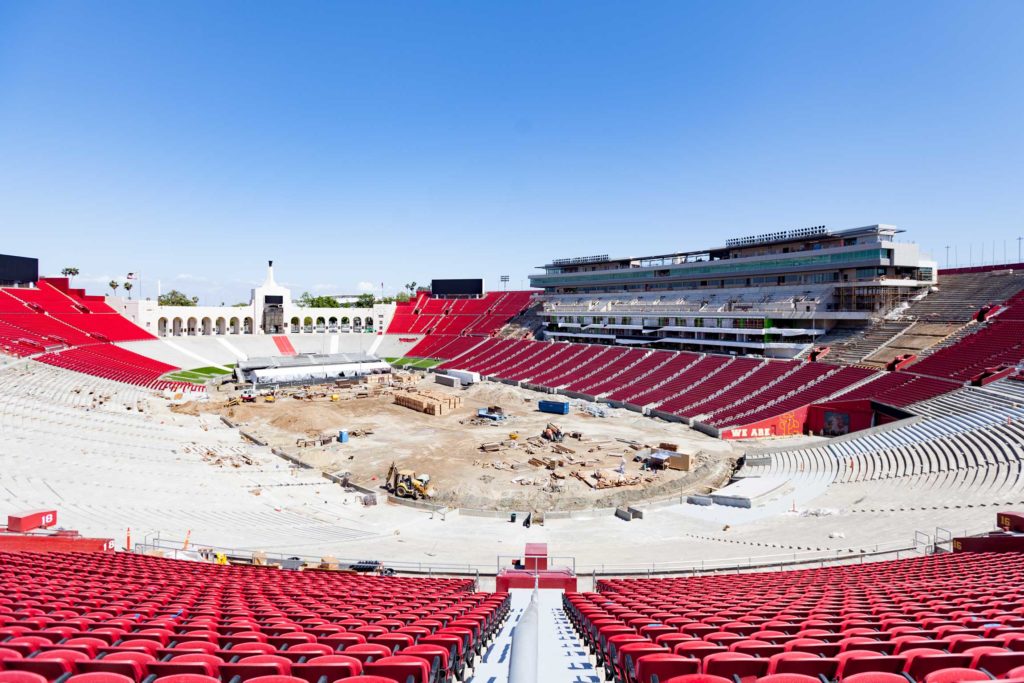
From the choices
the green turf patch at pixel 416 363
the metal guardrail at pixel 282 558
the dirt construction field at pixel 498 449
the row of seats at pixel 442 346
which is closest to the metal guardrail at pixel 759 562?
the metal guardrail at pixel 282 558

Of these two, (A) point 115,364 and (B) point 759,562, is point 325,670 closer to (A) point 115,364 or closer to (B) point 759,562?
(B) point 759,562

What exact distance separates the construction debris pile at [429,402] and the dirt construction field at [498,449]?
1.01 meters

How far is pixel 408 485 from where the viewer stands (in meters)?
35.5

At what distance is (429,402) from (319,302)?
111 m

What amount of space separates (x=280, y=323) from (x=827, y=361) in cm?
9466

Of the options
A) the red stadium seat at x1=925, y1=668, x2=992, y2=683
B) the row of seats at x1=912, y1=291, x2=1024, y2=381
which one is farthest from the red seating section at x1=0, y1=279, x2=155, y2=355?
the row of seats at x1=912, y1=291, x2=1024, y2=381

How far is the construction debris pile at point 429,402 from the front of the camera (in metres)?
60.2

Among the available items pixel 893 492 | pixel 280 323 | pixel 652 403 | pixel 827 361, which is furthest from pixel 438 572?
pixel 280 323

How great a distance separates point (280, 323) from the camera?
109 meters

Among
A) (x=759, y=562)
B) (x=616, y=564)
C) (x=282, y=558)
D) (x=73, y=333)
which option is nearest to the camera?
(x=759, y=562)

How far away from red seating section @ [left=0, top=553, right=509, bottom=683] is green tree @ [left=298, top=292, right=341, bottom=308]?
14951 centimetres

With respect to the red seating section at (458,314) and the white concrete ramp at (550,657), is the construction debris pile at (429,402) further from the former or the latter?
the white concrete ramp at (550,657)

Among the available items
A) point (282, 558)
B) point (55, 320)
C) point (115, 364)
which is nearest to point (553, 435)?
point (282, 558)

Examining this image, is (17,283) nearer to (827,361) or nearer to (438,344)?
(438,344)
